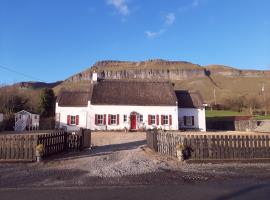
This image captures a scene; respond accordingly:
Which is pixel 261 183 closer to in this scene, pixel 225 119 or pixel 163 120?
pixel 163 120

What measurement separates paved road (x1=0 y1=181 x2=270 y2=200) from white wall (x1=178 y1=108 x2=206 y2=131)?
104 ft

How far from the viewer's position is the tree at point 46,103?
1822 inches

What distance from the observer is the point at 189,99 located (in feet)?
135

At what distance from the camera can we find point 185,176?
935 cm

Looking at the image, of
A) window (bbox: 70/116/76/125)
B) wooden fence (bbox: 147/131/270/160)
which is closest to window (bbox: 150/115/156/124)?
window (bbox: 70/116/76/125)

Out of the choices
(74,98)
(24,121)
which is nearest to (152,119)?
(74,98)

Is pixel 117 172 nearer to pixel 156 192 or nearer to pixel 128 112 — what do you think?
pixel 156 192

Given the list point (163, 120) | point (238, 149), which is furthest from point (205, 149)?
point (163, 120)

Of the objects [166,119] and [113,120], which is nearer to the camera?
[113,120]

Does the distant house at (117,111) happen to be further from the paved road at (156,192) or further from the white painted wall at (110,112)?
the paved road at (156,192)

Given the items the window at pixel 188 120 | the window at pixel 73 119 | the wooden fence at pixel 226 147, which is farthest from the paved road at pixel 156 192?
the window at pixel 188 120

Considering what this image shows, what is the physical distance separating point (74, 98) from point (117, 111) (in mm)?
6477

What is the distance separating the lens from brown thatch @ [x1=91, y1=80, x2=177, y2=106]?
38156 millimetres

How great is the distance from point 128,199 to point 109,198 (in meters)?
0.45
